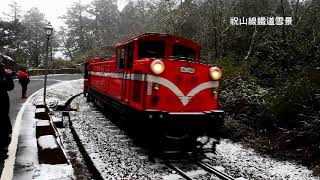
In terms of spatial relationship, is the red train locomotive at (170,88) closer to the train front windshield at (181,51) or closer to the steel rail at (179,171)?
the train front windshield at (181,51)

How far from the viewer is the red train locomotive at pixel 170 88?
789cm

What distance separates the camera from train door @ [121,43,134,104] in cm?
955

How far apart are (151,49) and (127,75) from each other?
1.14 metres

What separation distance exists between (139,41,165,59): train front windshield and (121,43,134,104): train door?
409mm

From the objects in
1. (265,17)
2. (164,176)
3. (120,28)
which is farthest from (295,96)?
(120,28)

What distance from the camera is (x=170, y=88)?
8.20 metres

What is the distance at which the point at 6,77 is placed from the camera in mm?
6738

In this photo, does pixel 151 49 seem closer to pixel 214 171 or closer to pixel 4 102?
pixel 214 171

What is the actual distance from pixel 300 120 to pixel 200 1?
816 inches

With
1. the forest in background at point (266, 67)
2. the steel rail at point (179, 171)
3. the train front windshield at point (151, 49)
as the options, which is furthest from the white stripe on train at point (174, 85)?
the forest in background at point (266, 67)

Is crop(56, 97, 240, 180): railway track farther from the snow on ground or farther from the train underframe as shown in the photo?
the snow on ground

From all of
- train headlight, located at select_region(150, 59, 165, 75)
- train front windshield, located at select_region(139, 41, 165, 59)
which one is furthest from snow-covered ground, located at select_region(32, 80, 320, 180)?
train front windshield, located at select_region(139, 41, 165, 59)

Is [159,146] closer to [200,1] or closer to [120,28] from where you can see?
[200,1]

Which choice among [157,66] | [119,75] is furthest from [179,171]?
[119,75]
